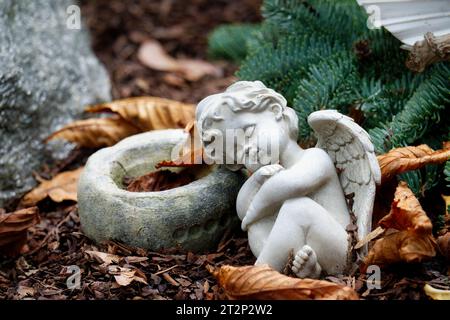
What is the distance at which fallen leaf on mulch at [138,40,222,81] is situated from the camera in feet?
14.2

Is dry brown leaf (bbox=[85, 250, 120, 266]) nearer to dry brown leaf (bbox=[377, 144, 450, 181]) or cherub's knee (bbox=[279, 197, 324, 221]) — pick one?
cherub's knee (bbox=[279, 197, 324, 221])

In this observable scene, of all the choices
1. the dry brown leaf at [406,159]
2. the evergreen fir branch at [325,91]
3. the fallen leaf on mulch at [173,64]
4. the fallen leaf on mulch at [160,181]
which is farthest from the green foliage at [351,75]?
the fallen leaf on mulch at [173,64]

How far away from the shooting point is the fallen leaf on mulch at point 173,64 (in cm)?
434

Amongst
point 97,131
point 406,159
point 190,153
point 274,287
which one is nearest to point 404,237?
point 406,159

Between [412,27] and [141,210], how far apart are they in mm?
1117

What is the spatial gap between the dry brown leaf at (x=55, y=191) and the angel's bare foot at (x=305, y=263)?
1.18m

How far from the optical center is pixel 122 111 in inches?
122

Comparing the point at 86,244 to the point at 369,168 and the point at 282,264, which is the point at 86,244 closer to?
the point at 282,264

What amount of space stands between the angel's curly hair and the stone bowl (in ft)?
0.77

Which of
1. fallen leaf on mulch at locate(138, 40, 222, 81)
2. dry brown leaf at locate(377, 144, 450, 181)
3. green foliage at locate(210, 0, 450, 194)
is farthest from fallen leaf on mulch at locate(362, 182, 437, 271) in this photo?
fallen leaf on mulch at locate(138, 40, 222, 81)

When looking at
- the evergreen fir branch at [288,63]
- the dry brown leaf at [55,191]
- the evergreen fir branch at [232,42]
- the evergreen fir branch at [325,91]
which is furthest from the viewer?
the evergreen fir branch at [232,42]

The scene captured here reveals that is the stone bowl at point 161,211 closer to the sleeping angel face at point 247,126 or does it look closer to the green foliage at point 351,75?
the sleeping angel face at point 247,126

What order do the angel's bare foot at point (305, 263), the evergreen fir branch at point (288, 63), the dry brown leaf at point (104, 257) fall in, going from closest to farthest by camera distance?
the angel's bare foot at point (305, 263)
the dry brown leaf at point (104, 257)
the evergreen fir branch at point (288, 63)
